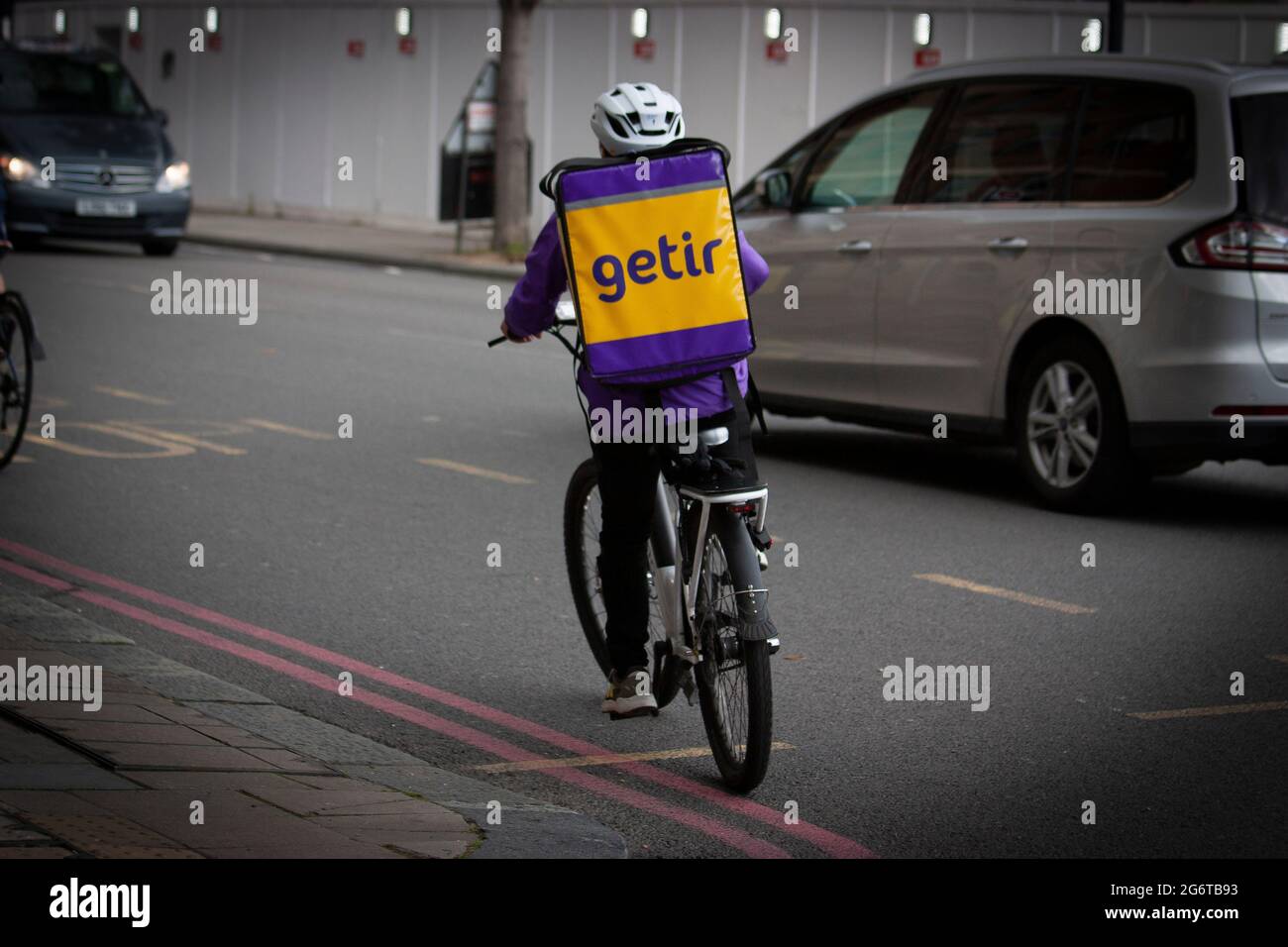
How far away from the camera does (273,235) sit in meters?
28.2

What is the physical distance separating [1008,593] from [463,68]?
23.3m

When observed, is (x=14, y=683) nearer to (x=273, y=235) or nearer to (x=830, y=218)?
(x=830, y=218)

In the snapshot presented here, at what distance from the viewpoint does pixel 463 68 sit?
29703mm

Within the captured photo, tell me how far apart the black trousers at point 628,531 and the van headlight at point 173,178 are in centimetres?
1736

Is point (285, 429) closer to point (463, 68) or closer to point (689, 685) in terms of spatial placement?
point (689, 685)

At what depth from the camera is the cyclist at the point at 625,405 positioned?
5.42 m

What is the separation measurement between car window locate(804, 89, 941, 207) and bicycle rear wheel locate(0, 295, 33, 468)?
4018 mm

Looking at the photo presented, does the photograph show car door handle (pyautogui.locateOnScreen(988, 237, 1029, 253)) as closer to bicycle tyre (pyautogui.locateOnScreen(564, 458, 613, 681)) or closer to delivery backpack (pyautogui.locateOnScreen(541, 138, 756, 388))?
bicycle tyre (pyautogui.locateOnScreen(564, 458, 613, 681))

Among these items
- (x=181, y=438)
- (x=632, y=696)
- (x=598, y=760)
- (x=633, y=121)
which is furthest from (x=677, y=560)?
(x=181, y=438)

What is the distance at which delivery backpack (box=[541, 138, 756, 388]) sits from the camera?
5254 mm

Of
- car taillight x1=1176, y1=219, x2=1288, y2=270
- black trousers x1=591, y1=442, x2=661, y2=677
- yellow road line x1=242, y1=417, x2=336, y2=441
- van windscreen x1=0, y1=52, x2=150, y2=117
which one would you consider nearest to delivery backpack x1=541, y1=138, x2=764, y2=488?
black trousers x1=591, y1=442, x2=661, y2=677

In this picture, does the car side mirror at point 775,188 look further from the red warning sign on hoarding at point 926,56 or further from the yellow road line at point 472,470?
the red warning sign on hoarding at point 926,56
